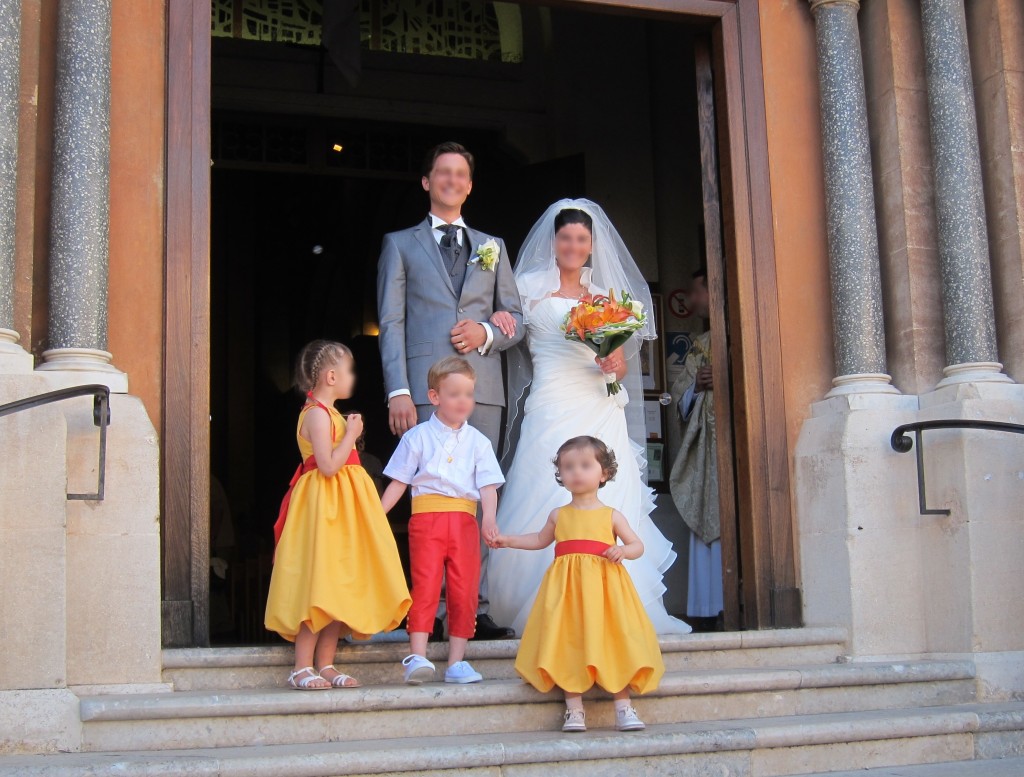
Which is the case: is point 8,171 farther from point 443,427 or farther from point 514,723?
point 514,723

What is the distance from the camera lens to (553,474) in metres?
6.17

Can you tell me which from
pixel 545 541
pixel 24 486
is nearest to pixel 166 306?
pixel 24 486

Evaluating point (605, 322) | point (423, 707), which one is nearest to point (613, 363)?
point (605, 322)

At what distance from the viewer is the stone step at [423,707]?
4.51 metres

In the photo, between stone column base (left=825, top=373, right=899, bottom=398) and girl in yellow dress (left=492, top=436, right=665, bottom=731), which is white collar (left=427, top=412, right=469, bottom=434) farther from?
stone column base (left=825, top=373, right=899, bottom=398)

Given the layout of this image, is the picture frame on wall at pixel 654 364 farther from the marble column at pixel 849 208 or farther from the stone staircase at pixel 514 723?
the stone staircase at pixel 514 723

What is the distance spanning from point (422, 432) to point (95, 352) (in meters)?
1.31

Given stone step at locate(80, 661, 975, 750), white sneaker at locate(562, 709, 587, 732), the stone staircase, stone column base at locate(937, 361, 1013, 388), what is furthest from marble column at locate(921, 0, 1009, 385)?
white sneaker at locate(562, 709, 587, 732)

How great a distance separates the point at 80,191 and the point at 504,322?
6.21 feet

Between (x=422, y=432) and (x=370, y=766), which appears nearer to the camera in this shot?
(x=370, y=766)

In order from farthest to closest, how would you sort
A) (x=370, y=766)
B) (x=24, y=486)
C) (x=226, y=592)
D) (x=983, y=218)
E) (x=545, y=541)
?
(x=226, y=592)
(x=983, y=218)
(x=545, y=541)
(x=24, y=486)
(x=370, y=766)

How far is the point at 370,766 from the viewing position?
13.9 ft

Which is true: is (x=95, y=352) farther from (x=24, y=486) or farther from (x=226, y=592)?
(x=226, y=592)

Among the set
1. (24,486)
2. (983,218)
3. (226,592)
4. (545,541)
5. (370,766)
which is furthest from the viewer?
(226,592)
